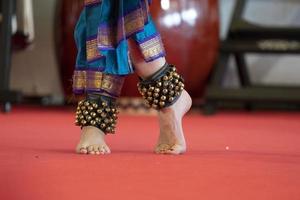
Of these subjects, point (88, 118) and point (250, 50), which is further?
point (250, 50)

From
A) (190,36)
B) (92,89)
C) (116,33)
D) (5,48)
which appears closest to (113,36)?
(116,33)

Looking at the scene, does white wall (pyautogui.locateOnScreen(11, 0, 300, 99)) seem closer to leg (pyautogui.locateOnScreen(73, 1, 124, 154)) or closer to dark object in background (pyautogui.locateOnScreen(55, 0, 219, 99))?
dark object in background (pyautogui.locateOnScreen(55, 0, 219, 99))

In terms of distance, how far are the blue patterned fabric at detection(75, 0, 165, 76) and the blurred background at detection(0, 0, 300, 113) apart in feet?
4.82

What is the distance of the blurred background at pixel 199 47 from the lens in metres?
3.11

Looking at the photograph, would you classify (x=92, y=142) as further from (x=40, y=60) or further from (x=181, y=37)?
(x=40, y=60)

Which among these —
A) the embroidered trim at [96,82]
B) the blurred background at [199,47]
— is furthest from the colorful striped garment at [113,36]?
the blurred background at [199,47]

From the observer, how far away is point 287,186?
105 cm

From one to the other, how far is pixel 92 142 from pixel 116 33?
231 millimetres

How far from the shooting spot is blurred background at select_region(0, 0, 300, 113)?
10.2 feet

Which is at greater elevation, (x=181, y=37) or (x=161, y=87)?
(x=181, y=37)

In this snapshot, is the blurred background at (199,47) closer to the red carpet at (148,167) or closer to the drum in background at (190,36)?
the drum in background at (190,36)

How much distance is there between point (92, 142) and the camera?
4.86 feet

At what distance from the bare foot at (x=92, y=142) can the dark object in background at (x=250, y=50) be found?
64.6 inches

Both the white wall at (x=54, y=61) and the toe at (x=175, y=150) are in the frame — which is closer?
the toe at (x=175, y=150)
